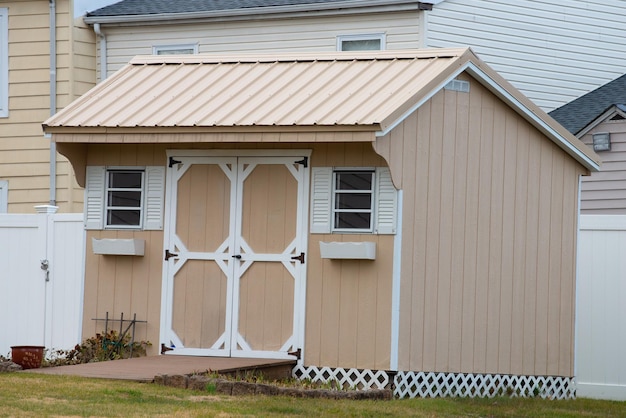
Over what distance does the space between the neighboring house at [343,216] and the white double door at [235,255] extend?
0.06 ft

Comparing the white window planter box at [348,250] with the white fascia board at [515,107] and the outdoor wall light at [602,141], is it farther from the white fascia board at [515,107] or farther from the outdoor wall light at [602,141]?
the outdoor wall light at [602,141]

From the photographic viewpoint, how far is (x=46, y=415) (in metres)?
9.38

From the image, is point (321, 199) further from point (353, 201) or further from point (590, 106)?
point (590, 106)

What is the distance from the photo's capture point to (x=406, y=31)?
19.9 metres

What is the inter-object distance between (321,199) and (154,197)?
1.90 meters

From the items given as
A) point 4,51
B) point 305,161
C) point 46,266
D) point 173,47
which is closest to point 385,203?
point 305,161

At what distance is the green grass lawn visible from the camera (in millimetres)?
9688

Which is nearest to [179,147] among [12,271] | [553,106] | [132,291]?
[132,291]

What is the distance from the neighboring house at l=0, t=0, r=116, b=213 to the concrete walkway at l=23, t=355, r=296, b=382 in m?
8.18

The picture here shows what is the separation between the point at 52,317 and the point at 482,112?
5764mm

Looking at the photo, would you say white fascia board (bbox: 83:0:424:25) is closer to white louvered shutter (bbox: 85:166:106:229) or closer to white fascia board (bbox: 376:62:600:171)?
white fascia board (bbox: 376:62:600:171)

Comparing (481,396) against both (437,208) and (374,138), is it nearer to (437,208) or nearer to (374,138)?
(437,208)

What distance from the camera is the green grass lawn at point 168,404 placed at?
31.8 ft

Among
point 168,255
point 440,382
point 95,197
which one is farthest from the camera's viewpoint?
point 95,197
